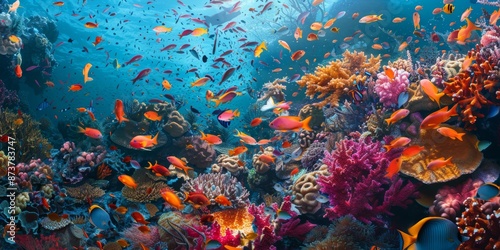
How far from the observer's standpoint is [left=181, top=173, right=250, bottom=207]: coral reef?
5.89 meters

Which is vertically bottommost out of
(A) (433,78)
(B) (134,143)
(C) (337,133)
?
(C) (337,133)

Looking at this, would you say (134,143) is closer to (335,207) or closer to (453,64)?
(335,207)

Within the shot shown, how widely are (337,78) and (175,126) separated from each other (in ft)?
17.0

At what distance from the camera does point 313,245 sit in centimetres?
432

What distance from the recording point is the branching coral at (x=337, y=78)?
22.5 ft

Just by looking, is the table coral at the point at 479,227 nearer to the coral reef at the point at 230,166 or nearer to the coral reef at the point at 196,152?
the coral reef at the point at 230,166

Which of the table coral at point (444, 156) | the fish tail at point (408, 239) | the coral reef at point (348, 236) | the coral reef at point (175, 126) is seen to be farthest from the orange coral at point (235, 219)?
the coral reef at point (175, 126)

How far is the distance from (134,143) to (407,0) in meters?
17.5

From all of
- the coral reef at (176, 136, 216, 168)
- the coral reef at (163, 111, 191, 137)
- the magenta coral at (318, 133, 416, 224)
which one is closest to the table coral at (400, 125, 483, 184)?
the magenta coral at (318, 133, 416, 224)

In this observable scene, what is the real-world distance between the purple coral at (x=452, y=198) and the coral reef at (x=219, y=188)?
342 centimetres

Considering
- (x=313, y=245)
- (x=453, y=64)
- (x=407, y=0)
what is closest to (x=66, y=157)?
(x=313, y=245)

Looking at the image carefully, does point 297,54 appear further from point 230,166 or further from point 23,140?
point 23,140

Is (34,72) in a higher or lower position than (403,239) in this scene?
lower

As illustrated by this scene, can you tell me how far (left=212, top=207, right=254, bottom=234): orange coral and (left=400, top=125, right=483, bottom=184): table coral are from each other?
116 inches
